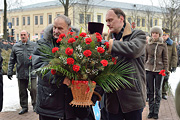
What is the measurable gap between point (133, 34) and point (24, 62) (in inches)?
188

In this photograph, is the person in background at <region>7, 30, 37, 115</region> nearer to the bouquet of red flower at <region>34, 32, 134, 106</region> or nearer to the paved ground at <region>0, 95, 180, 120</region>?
the paved ground at <region>0, 95, 180, 120</region>

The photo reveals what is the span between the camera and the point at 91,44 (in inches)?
117

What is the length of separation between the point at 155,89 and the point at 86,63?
4187 mm

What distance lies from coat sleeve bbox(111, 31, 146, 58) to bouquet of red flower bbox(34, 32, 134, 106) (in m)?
0.10

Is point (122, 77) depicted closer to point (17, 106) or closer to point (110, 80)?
point (110, 80)

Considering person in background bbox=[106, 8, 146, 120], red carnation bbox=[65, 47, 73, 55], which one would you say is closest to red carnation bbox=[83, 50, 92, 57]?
red carnation bbox=[65, 47, 73, 55]

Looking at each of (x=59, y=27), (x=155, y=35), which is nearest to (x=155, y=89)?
(x=155, y=35)

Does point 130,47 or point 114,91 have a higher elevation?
point 130,47

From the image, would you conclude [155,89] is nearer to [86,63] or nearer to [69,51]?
[86,63]

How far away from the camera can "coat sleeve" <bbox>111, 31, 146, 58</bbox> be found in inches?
121

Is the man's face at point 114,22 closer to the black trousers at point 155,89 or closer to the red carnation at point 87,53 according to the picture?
the red carnation at point 87,53

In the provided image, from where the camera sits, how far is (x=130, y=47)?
3107 millimetres

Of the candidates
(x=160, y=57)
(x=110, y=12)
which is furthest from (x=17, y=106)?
(x=110, y=12)


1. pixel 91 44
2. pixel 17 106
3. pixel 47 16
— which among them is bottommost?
pixel 17 106
